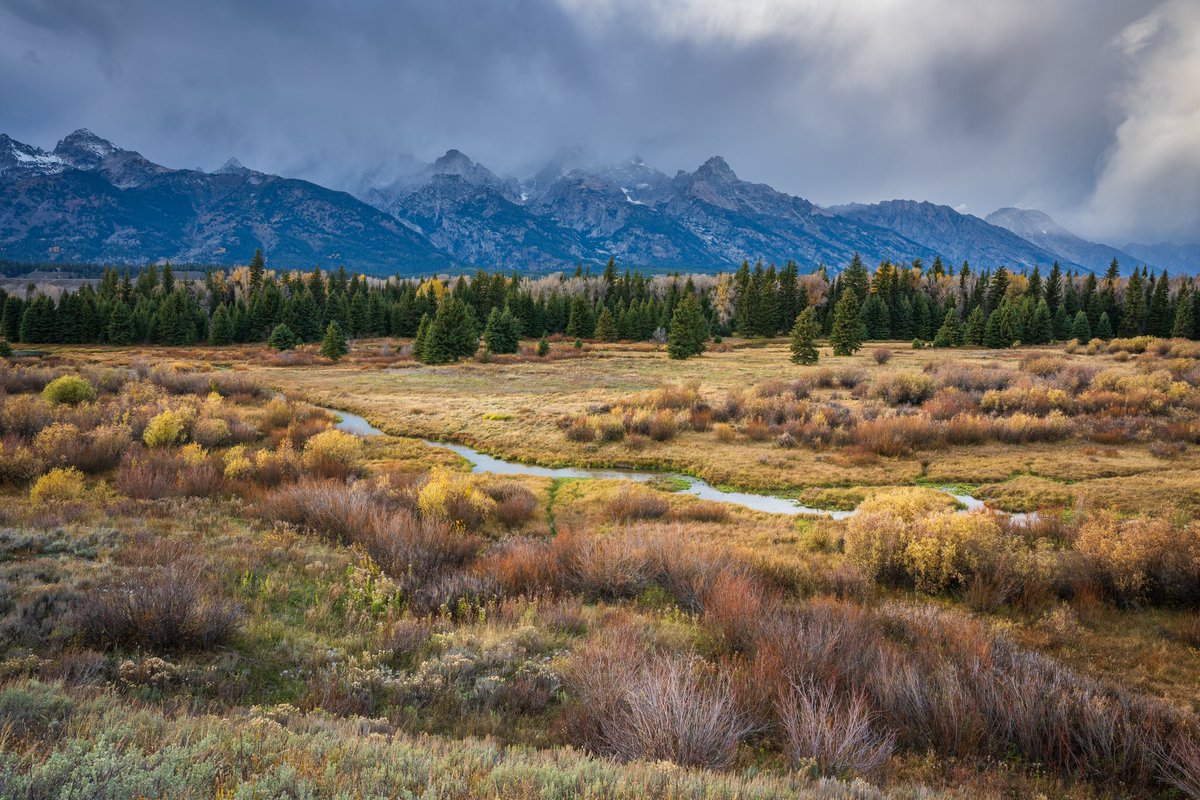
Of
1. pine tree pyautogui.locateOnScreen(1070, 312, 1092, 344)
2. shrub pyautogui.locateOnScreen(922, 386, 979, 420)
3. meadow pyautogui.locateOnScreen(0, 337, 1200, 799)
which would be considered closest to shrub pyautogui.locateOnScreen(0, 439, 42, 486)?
meadow pyautogui.locateOnScreen(0, 337, 1200, 799)

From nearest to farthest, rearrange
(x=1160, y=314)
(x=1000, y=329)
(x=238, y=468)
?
(x=238, y=468)
(x=1000, y=329)
(x=1160, y=314)

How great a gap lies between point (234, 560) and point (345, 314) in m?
81.6

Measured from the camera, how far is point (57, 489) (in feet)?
39.0

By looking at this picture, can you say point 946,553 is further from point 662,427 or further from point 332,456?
point 332,456

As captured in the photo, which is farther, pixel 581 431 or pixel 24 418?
pixel 581 431

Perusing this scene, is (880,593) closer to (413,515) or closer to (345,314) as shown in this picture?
(413,515)

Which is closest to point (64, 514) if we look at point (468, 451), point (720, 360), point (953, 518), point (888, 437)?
point (468, 451)

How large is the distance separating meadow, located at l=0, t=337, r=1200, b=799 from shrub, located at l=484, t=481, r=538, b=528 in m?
0.16

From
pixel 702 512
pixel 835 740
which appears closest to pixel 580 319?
pixel 702 512

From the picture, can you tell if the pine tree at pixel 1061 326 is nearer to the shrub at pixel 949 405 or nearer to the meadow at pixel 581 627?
the shrub at pixel 949 405

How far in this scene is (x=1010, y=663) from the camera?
19.9 feet

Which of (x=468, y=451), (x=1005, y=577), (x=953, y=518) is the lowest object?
(x=468, y=451)

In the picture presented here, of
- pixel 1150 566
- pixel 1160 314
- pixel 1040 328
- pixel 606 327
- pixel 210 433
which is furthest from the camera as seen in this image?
pixel 606 327

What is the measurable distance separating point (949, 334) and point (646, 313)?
37337 millimetres
